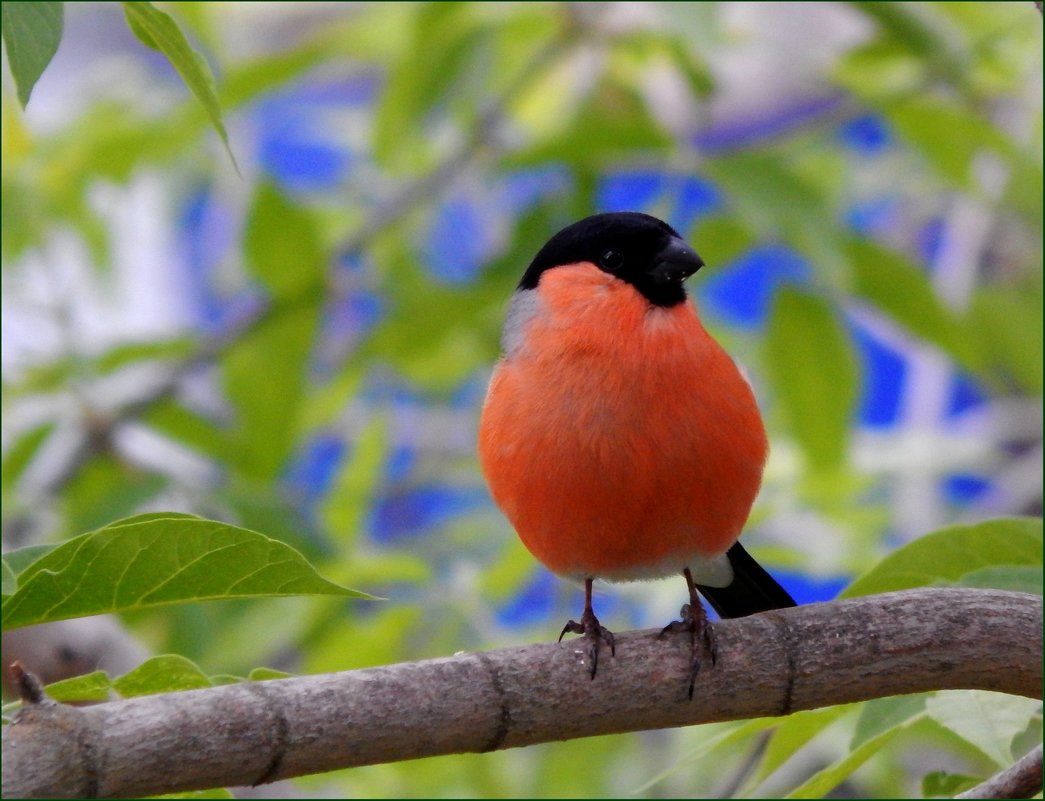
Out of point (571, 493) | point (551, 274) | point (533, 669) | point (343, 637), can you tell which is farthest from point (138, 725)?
point (343, 637)

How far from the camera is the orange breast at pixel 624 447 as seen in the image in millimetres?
2230

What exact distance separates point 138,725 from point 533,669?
0.51 meters

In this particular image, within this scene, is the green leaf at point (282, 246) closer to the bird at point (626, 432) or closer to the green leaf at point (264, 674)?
the bird at point (626, 432)

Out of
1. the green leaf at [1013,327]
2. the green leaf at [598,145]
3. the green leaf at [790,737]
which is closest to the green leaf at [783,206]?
the green leaf at [598,145]

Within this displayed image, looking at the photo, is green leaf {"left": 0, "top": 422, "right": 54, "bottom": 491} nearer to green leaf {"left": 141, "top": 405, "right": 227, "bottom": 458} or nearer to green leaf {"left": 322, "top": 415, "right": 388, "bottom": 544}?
green leaf {"left": 141, "top": 405, "right": 227, "bottom": 458}

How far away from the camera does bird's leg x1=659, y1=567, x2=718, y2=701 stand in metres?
1.77

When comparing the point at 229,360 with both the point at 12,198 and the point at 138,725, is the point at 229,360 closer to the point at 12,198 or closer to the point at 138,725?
the point at 12,198

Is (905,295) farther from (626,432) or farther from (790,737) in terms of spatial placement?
(790,737)

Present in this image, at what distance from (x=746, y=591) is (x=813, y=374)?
0.91 m

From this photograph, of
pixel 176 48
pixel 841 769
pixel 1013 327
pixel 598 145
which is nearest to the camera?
pixel 176 48

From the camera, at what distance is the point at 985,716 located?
1.75 metres

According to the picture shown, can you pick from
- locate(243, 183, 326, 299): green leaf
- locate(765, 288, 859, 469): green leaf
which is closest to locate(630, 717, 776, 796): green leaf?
locate(765, 288, 859, 469): green leaf

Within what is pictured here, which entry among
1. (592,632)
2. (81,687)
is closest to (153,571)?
(81,687)

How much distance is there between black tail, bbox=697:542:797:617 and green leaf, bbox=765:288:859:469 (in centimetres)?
80
